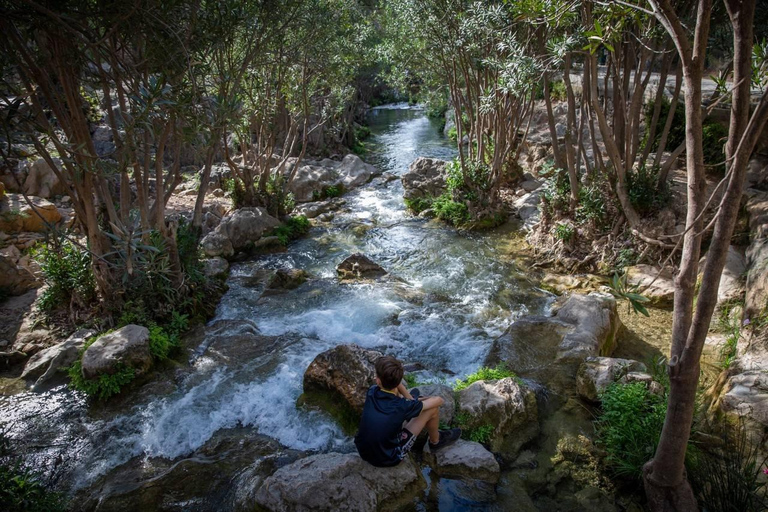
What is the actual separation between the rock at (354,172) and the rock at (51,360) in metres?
13.1

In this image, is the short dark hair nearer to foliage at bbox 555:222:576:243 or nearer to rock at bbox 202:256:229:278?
rock at bbox 202:256:229:278

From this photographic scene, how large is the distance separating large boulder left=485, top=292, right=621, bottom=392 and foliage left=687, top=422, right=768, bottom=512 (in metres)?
1.88

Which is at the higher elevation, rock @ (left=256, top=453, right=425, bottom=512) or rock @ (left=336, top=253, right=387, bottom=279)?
rock @ (left=256, top=453, right=425, bottom=512)

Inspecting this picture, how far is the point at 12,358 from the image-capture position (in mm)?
7469

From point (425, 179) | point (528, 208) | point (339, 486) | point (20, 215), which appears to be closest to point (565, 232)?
point (528, 208)

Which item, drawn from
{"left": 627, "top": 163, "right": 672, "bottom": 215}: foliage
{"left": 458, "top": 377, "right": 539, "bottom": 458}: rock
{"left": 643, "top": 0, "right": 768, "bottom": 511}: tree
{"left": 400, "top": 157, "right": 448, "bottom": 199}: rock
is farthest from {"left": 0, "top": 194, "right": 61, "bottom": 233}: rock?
{"left": 627, "top": 163, "right": 672, "bottom": 215}: foliage

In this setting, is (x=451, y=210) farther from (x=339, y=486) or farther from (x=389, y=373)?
(x=339, y=486)

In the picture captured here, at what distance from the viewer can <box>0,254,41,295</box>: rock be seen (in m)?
8.82

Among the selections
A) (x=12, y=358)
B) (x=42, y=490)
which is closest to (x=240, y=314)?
(x=12, y=358)

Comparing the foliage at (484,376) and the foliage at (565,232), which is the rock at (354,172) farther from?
the foliage at (484,376)

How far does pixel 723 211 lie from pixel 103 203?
911cm

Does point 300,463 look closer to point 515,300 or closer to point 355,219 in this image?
point 515,300

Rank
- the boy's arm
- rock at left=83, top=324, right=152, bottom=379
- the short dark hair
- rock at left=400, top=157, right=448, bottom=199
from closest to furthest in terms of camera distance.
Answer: the short dark hair
the boy's arm
rock at left=83, top=324, right=152, bottom=379
rock at left=400, top=157, right=448, bottom=199

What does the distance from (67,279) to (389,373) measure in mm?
6675
